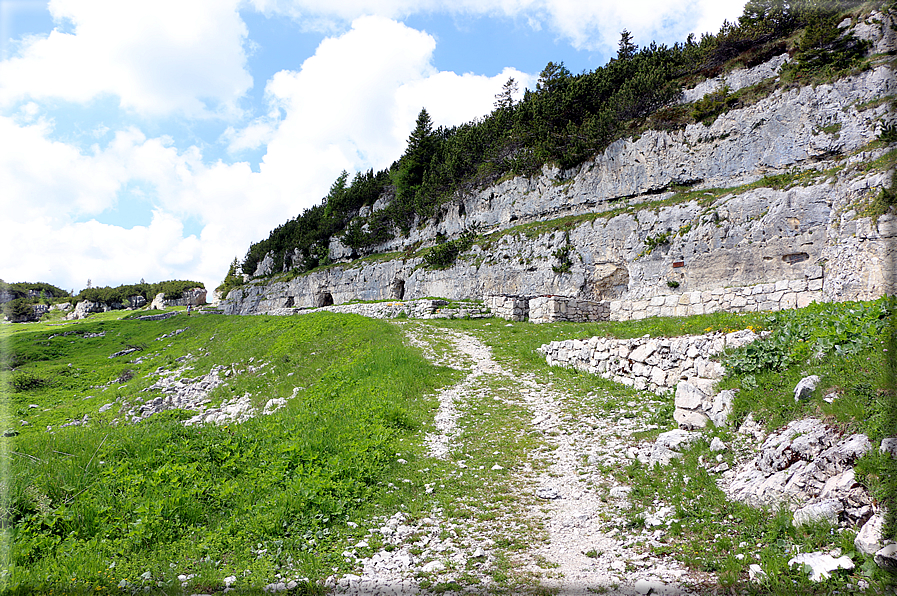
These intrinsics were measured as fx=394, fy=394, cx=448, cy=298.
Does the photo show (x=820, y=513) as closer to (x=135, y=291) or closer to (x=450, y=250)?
(x=450, y=250)

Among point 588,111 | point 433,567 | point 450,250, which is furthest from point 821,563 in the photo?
point 588,111

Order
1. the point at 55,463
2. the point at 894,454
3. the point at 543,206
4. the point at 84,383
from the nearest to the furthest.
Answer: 1. the point at 894,454
2. the point at 55,463
3. the point at 84,383
4. the point at 543,206

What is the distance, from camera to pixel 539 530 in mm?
6059

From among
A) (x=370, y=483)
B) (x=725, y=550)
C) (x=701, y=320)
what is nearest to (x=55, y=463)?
(x=370, y=483)

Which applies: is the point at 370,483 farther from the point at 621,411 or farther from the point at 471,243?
the point at 471,243

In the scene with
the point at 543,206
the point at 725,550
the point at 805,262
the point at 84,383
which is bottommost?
the point at 84,383

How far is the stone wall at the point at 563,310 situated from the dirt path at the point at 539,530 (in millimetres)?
15443

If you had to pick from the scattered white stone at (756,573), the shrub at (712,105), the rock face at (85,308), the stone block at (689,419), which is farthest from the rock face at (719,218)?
the rock face at (85,308)

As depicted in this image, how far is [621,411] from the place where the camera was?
10.5 meters

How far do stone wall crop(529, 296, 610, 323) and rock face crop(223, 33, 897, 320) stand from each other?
1.31 metres

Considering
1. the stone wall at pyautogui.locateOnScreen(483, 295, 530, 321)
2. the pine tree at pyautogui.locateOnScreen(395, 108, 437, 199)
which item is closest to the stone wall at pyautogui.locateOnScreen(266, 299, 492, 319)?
the stone wall at pyautogui.locateOnScreen(483, 295, 530, 321)

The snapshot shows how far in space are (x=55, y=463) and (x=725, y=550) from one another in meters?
10.7

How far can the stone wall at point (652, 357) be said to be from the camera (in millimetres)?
9923

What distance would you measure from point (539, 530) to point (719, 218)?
32.4 m
